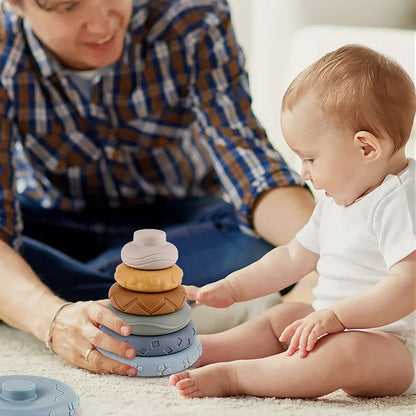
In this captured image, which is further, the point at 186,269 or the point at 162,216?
the point at 162,216

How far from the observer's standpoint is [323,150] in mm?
682

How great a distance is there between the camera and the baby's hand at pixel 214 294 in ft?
2.46

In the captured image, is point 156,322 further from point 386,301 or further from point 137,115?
point 137,115

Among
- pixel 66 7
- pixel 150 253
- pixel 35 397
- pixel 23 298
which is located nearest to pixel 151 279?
pixel 150 253

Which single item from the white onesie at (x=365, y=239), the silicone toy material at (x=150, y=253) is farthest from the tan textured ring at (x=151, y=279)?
the white onesie at (x=365, y=239)

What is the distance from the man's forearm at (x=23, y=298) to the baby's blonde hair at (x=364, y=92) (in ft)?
1.15

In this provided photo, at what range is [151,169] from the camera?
1.22 metres

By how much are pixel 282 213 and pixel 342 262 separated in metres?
Answer: 0.20

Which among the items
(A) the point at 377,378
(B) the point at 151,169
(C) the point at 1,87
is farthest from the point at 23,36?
(A) the point at 377,378

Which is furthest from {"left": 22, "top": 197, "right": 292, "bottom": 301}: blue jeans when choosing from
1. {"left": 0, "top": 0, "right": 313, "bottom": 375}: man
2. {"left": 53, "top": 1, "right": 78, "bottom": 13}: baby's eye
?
{"left": 53, "top": 1, "right": 78, "bottom": 13}: baby's eye

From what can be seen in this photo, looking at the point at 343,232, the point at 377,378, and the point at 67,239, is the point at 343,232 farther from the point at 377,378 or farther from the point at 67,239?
the point at 67,239

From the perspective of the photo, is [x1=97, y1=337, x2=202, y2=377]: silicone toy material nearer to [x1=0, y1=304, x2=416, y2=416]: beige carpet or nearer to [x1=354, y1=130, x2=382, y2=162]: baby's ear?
[x1=0, y1=304, x2=416, y2=416]: beige carpet

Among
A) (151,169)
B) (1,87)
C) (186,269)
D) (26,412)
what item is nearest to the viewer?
(26,412)

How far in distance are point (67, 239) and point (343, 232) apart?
1.74 feet
